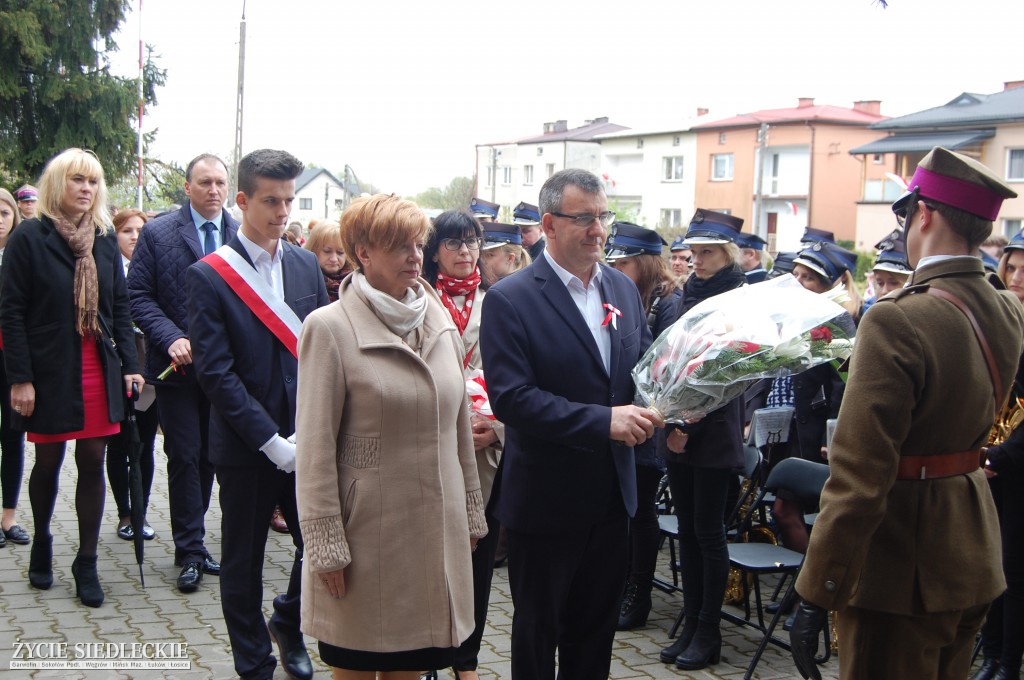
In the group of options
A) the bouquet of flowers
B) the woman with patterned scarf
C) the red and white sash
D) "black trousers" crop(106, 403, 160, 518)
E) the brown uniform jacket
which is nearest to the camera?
the brown uniform jacket

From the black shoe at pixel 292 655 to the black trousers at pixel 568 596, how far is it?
1.20m

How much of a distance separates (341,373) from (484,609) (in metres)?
1.75

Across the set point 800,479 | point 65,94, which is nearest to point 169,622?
point 800,479

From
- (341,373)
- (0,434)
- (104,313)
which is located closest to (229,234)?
(104,313)

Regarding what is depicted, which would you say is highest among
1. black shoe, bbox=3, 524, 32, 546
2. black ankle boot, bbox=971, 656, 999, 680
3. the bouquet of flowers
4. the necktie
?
the necktie

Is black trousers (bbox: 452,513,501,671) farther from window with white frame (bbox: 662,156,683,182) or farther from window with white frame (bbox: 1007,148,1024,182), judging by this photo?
window with white frame (bbox: 662,156,683,182)

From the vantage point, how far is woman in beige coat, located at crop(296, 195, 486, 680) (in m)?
3.20

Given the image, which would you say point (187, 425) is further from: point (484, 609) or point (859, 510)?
point (859, 510)

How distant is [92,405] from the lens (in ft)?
17.9

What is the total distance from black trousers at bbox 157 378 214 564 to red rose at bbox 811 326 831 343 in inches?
140

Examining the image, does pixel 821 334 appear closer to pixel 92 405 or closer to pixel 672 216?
pixel 92 405

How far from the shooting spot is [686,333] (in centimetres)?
380

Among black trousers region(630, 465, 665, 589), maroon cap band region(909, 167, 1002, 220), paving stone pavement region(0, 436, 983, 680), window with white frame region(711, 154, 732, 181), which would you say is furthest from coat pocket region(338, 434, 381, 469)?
window with white frame region(711, 154, 732, 181)

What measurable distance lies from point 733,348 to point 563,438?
0.73m
